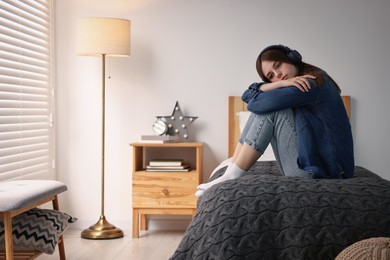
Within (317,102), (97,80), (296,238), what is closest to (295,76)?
(317,102)

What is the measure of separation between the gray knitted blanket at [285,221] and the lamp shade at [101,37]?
2214mm

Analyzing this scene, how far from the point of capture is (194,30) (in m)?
4.70

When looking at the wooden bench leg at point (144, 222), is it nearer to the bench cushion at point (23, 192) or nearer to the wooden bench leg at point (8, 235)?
the bench cushion at point (23, 192)

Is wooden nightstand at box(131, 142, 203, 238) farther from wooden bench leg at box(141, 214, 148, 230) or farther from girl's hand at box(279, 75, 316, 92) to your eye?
girl's hand at box(279, 75, 316, 92)

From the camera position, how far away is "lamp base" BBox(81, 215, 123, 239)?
4.37m

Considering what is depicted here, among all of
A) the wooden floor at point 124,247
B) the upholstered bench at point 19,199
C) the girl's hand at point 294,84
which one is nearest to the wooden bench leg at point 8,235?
the upholstered bench at point 19,199

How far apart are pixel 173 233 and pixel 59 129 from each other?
1.12 m

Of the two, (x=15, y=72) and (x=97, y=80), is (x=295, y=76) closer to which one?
(x=15, y=72)

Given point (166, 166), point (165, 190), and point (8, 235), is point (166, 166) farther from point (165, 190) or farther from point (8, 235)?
point (8, 235)

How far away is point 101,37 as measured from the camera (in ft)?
14.1

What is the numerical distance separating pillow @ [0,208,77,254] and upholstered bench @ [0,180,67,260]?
0.07 m

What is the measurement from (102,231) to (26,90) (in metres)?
1.06

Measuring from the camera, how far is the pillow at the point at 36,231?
10.4 ft

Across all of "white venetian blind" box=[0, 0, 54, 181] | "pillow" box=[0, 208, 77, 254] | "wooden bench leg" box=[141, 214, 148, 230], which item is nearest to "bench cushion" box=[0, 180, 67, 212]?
"pillow" box=[0, 208, 77, 254]
